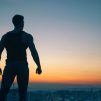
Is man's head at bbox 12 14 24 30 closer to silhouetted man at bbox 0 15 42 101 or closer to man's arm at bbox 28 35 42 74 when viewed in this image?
silhouetted man at bbox 0 15 42 101

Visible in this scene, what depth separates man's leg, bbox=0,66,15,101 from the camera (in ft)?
21.0

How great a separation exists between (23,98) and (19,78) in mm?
393

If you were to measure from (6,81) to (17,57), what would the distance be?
49 centimetres

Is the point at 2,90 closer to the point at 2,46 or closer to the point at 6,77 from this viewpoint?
the point at 6,77

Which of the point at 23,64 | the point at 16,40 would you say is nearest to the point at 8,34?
the point at 16,40

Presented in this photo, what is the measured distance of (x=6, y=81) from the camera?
252 inches

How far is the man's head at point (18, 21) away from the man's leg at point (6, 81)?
0.83 m

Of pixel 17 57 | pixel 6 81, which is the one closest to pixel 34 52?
pixel 17 57

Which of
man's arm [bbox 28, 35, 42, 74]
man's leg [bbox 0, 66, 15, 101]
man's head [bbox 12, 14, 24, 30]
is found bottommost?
man's leg [bbox 0, 66, 15, 101]

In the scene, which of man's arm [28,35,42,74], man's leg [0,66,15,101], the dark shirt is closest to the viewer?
man's leg [0,66,15,101]

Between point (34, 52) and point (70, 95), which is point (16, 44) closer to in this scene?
point (34, 52)

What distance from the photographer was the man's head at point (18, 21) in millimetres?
6633

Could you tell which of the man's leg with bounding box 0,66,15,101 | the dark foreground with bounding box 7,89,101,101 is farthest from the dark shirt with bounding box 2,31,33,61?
the dark foreground with bounding box 7,89,101,101

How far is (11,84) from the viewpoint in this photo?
645 cm
